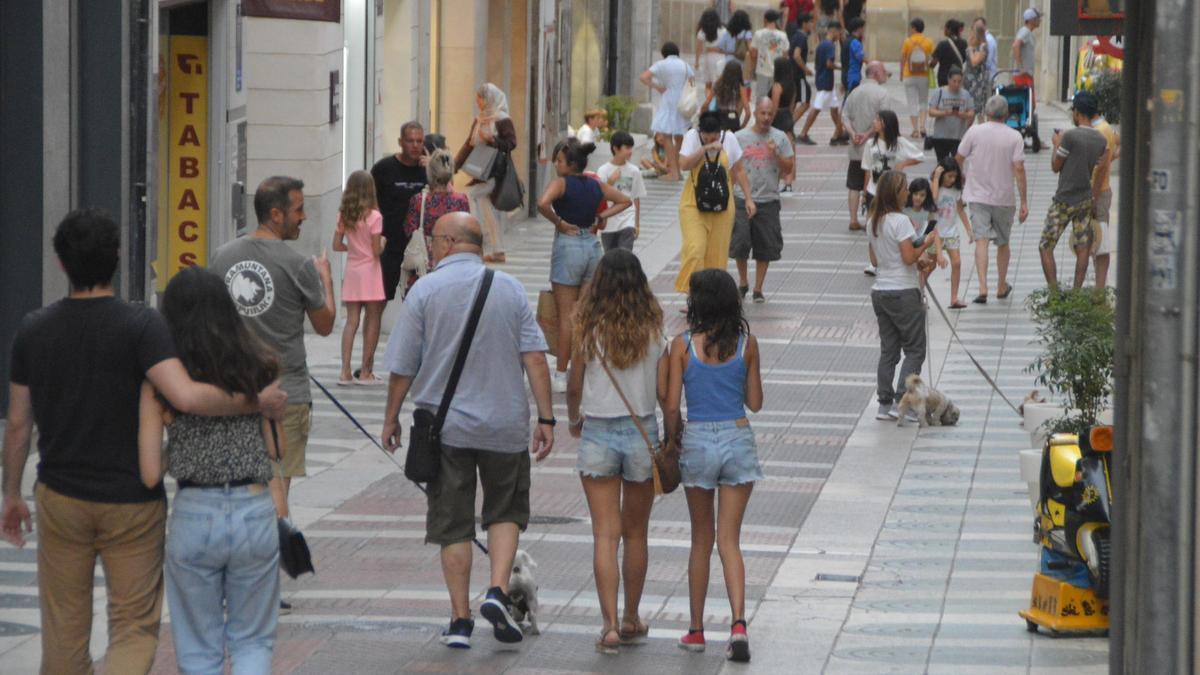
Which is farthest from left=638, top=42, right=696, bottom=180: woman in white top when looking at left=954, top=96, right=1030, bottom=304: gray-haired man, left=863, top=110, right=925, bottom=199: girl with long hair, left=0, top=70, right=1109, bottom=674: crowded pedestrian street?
left=0, top=70, right=1109, bottom=674: crowded pedestrian street

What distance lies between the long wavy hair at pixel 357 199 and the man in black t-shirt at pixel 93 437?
8.37 m

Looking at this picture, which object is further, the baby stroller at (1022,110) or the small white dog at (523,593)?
the baby stroller at (1022,110)

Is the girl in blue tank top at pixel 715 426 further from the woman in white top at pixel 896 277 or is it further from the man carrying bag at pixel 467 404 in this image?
the woman in white top at pixel 896 277

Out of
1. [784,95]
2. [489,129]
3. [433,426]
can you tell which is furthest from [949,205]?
[433,426]

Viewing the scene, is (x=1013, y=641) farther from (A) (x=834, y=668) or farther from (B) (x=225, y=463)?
(B) (x=225, y=463)

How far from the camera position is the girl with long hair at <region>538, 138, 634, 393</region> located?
47.2 feet

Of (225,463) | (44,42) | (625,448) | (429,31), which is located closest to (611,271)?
(625,448)

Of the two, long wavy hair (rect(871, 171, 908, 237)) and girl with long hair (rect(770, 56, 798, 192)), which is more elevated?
girl with long hair (rect(770, 56, 798, 192))

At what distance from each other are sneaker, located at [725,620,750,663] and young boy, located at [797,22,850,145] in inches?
907

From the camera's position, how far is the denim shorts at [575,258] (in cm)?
1443

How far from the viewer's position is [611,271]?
831 cm

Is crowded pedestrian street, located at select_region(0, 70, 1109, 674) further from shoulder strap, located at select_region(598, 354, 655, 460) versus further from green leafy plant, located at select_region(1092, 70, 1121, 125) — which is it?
green leafy plant, located at select_region(1092, 70, 1121, 125)

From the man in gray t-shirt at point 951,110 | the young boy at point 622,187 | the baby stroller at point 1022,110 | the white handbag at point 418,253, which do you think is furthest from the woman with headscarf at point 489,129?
the baby stroller at point 1022,110

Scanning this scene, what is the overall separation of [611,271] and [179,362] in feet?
7.93
